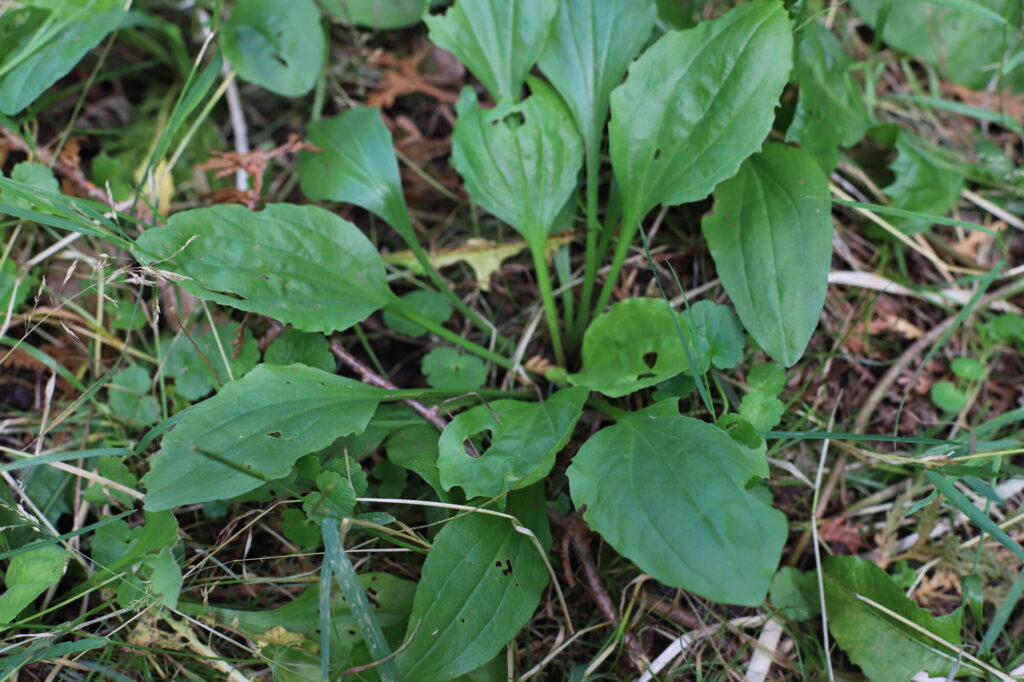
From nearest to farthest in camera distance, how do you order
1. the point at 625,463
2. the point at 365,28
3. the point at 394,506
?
the point at 625,463 → the point at 394,506 → the point at 365,28

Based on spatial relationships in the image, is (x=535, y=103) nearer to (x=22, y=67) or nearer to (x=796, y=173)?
(x=796, y=173)

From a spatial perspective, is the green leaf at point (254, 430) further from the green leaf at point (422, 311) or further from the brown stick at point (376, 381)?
the green leaf at point (422, 311)

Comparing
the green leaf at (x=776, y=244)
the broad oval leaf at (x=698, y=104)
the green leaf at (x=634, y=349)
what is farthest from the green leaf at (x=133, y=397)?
the green leaf at (x=776, y=244)

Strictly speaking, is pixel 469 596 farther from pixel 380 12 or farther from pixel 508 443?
pixel 380 12

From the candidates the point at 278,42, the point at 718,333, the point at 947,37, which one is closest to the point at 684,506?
the point at 718,333

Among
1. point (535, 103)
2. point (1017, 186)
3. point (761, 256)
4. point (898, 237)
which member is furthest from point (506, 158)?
point (1017, 186)

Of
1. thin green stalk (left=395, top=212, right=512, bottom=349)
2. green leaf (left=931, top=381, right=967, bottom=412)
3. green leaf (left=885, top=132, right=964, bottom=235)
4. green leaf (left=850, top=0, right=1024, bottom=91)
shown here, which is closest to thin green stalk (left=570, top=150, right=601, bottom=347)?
thin green stalk (left=395, top=212, right=512, bottom=349)
